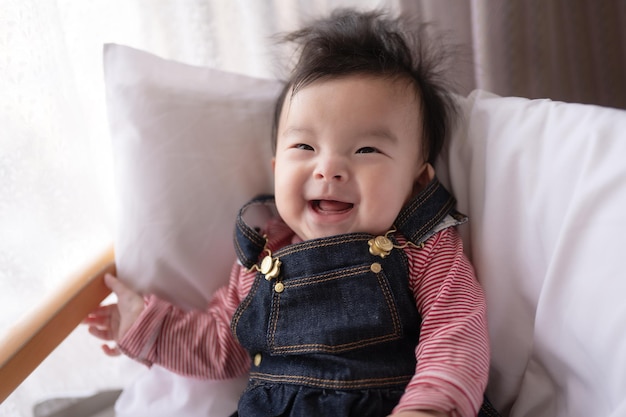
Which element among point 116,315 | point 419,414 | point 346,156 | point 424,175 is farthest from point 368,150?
point 116,315

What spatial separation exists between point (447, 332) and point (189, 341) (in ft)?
1.39

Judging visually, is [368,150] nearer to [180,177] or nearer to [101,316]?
[180,177]

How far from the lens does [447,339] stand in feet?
2.26

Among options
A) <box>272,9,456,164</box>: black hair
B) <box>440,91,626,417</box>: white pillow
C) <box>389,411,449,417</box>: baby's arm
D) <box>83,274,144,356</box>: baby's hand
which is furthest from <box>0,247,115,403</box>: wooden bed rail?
<box>440,91,626,417</box>: white pillow

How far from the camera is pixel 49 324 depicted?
0.77m

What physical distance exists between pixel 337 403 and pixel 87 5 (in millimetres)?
779

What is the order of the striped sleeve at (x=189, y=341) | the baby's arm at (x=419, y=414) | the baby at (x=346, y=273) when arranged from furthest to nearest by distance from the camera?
the striped sleeve at (x=189, y=341), the baby at (x=346, y=273), the baby's arm at (x=419, y=414)

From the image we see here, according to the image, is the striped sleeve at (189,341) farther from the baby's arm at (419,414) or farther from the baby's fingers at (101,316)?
the baby's arm at (419,414)

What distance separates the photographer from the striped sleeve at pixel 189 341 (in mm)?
869

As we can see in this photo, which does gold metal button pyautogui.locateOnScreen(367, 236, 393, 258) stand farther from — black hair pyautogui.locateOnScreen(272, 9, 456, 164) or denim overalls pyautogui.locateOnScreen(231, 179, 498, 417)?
black hair pyautogui.locateOnScreen(272, 9, 456, 164)

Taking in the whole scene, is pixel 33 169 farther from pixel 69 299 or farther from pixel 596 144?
pixel 596 144

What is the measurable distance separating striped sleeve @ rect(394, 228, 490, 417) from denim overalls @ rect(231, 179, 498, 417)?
0.08ft

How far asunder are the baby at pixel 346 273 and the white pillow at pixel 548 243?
0.06 metres

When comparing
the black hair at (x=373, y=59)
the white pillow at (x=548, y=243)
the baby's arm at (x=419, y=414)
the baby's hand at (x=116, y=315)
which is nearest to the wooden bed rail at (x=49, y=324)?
the baby's hand at (x=116, y=315)
